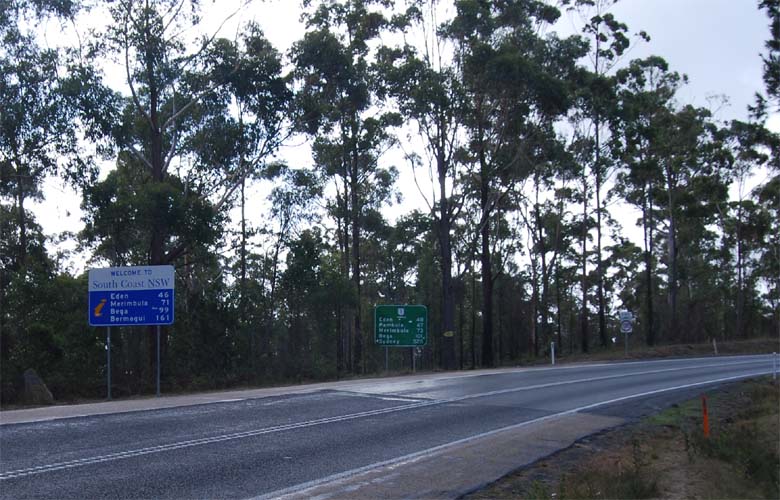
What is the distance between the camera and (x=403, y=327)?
30.8m

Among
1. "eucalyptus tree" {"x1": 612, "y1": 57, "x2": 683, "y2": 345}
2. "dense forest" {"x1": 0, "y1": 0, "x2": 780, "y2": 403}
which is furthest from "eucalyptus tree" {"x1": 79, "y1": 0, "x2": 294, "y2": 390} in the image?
"eucalyptus tree" {"x1": 612, "y1": 57, "x2": 683, "y2": 345}

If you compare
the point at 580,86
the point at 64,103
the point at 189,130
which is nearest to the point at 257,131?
the point at 189,130

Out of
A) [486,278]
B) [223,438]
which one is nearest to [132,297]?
[223,438]

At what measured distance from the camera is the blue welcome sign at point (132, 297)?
2105cm

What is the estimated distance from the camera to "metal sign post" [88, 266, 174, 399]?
69.1ft

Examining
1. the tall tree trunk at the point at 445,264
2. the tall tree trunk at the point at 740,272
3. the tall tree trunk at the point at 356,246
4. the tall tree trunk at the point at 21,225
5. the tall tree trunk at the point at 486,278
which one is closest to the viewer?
the tall tree trunk at the point at 21,225

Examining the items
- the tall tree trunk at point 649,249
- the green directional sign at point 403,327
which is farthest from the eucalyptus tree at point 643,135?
the green directional sign at point 403,327

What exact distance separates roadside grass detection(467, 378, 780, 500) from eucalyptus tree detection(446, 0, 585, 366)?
24704 mm

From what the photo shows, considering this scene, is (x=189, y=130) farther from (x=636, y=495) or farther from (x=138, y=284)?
(x=636, y=495)

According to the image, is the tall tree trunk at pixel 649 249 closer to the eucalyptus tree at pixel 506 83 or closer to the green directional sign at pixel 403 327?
the eucalyptus tree at pixel 506 83

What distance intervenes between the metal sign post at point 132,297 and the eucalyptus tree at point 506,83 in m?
20.9

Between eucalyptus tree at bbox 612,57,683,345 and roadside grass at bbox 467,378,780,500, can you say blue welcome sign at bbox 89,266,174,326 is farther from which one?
eucalyptus tree at bbox 612,57,683,345

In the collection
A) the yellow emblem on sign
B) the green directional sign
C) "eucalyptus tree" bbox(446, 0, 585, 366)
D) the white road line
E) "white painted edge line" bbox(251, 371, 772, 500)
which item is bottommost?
"white painted edge line" bbox(251, 371, 772, 500)

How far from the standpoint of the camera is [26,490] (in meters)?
8.40
